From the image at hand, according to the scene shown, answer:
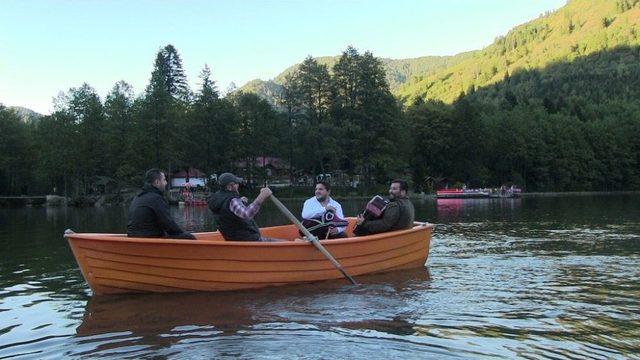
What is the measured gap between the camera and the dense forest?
2589 inches

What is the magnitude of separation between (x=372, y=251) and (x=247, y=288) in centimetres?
275

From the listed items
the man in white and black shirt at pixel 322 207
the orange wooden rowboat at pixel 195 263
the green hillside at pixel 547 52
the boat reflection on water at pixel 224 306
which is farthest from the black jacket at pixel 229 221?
the green hillside at pixel 547 52

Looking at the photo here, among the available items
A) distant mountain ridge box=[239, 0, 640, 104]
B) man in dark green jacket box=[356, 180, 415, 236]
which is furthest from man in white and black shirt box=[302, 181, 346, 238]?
distant mountain ridge box=[239, 0, 640, 104]

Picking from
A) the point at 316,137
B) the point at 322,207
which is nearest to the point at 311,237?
the point at 322,207

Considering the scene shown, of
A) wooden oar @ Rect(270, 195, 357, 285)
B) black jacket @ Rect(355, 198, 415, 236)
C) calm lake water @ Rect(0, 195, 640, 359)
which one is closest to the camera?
calm lake water @ Rect(0, 195, 640, 359)

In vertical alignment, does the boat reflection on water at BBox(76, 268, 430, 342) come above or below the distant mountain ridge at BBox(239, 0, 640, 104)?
below

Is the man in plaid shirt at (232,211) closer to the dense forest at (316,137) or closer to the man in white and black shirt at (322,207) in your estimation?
the man in white and black shirt at (322,207)

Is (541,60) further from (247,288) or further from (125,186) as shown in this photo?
(247,288)

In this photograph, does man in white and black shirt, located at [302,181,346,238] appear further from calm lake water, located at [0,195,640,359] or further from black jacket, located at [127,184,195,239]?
black jacket, located at [127,184,195,239]

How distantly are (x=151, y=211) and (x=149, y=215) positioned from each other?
8cm

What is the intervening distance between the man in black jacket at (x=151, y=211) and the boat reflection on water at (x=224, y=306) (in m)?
1.06

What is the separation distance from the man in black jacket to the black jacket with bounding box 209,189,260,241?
32.5 inches

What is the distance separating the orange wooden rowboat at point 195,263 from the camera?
28.8ft

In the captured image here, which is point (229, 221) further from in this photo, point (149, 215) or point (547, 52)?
point (547, 52)
